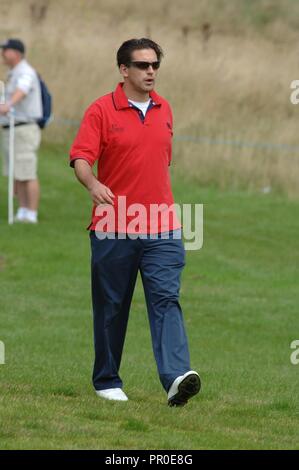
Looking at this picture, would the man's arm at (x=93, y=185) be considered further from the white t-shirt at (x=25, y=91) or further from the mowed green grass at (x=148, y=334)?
the white t-shirt at (x=25, y=91)

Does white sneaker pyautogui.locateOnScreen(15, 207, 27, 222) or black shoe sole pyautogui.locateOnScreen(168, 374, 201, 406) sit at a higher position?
white sneaker pyautogui.locateOnScreen(15, 207, 27, 222)

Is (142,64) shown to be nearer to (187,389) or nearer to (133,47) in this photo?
(133,47)

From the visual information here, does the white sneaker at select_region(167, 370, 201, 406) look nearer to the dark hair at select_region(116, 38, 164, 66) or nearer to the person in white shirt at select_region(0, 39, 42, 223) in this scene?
the dark hair at select_region(116, 38, 164, 66)

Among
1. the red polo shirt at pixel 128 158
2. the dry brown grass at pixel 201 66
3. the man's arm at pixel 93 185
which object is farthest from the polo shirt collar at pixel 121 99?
the dry brown grass at pixel 201 66

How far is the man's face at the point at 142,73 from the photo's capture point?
8820mm

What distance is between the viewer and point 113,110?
8.78 m

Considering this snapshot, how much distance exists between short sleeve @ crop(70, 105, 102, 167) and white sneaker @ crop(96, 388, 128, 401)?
159cm

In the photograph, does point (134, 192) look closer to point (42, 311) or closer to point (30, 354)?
point (30, 354)

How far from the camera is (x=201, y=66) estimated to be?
27.4m

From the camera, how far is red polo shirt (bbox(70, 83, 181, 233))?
8.73 metres

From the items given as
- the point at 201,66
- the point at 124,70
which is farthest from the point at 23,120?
the point at 124,70

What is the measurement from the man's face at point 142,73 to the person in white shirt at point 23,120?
30.8 ft

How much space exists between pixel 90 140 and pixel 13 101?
31.3 feet

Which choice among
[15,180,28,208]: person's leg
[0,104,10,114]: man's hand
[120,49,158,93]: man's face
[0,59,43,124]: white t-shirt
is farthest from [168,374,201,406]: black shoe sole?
[15,180,28,208]: person's leg
